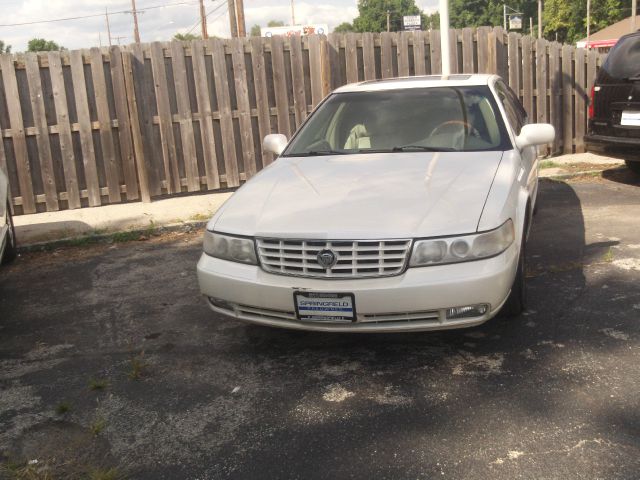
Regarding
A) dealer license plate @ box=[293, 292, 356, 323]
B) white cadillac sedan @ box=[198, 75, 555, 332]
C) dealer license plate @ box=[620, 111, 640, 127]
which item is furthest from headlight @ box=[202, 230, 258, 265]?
dealer license plate @ box=[620, 111, 640, 127]

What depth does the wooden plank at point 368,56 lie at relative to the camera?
9953 mm

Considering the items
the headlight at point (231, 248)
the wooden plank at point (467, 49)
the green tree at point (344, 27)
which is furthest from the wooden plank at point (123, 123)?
the green tree at point (344, 27)

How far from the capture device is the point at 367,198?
4.12 m

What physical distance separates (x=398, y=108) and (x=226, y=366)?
8.03 feet

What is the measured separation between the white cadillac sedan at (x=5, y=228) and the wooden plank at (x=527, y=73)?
7.42 metres

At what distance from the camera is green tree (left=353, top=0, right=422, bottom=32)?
A: 129250mm

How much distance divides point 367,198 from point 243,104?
5.80 m

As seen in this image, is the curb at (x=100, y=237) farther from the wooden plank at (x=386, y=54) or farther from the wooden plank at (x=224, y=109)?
the wooden plank at (x=386, y=54)

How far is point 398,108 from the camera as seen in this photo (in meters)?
5.46

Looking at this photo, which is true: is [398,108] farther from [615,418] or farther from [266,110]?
[266,110]

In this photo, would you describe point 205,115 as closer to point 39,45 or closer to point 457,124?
point 457,124

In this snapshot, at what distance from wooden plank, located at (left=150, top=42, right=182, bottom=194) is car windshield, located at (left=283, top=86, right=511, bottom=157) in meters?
4.02

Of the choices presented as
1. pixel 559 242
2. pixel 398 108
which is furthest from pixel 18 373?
pixel 559 242

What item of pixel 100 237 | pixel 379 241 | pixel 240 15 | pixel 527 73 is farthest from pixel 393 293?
pixel 240 15
